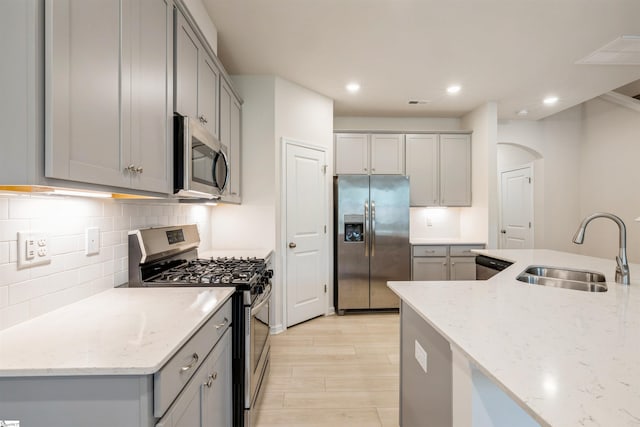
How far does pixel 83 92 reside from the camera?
0.94 metres

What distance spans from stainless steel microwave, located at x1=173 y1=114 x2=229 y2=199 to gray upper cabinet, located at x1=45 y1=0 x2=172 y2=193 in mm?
71

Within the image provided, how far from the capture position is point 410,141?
172 inches

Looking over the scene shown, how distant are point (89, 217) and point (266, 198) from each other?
1.89m

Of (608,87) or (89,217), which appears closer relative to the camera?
(89,217)

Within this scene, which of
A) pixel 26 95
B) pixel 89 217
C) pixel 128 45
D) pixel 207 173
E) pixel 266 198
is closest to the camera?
pixel 26 95

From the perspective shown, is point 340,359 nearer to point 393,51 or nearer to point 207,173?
point 207,173

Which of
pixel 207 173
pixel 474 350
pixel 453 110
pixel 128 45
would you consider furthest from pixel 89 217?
pixel 453 110

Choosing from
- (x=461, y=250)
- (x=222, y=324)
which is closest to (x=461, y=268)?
(x=461, y=250)

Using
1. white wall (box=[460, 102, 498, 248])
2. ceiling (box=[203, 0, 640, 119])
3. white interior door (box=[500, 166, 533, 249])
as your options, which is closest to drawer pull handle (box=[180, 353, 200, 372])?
ceiling (box=[203, 0, 640, 119])

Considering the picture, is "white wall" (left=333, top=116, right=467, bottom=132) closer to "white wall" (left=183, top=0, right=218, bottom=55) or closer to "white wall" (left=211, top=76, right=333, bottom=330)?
"white wall" (left=211, top=76, right=333, bottom=330)

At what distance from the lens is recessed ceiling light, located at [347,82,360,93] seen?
3.52 metres

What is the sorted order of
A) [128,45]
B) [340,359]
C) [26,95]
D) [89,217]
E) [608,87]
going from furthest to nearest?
[608,87]
[340,359]
[89,217]
[128,45]
[26,95]

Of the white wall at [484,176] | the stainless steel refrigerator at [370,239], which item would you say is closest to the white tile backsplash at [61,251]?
the stainless steel refrigerator at [370,239]

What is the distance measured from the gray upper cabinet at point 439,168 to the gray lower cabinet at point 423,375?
301 cm
